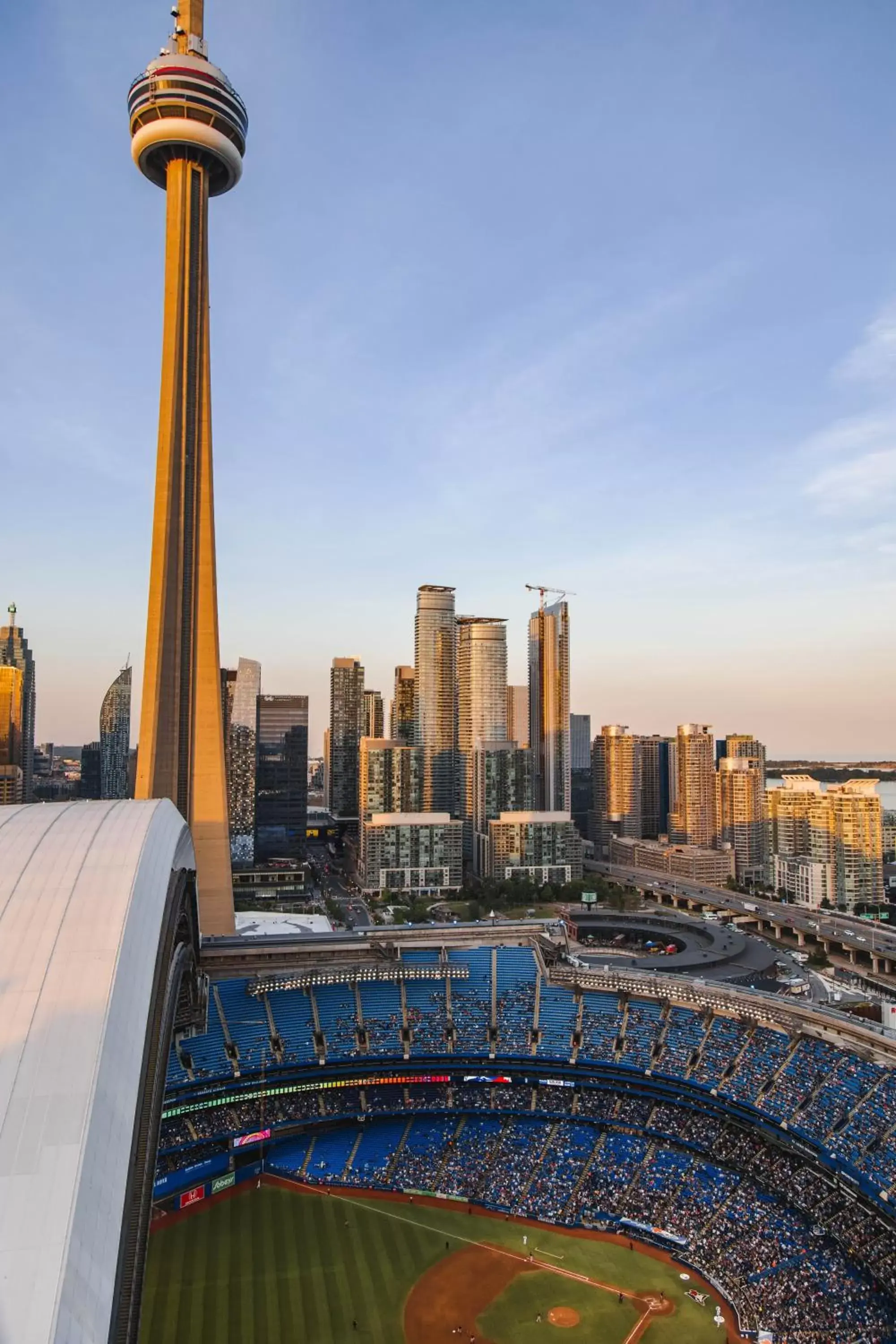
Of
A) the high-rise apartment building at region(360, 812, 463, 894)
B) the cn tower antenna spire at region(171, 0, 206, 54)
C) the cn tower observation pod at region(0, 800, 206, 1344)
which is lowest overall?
the high-rise apartment building at region(360, 812, 463, 894)

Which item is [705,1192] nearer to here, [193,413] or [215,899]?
[215,899]

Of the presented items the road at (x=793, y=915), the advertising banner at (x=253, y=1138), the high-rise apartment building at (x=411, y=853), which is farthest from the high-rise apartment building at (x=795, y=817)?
the advertising banner at (x=253, y=1138)

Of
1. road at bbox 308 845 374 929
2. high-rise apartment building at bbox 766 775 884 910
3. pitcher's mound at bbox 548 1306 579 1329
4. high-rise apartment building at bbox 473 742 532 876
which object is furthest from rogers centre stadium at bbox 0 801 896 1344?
high-rise apartment building at bbox 473 742 532 876

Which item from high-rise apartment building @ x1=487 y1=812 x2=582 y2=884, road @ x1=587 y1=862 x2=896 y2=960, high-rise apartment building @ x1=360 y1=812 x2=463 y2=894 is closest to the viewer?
road @ x1=587 y1=862 x2=896 y2=960

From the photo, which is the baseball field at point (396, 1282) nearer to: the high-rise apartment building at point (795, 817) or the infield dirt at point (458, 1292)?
the infield dirt at point (458, 1292)

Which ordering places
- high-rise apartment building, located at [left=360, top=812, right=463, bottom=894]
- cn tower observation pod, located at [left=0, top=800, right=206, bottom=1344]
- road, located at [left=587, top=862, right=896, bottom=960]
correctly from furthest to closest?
high-rise apartment building, located at [left=360, top=812, right=463, bottom=894], road, located at [left=587, top=862, right=896, bottom=960], cn tower observation pod, located at [left=0, top=800, right=206, bottom=1344]

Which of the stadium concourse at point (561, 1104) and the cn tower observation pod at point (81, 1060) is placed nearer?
the cn tower observation pod at point (81, 1060)

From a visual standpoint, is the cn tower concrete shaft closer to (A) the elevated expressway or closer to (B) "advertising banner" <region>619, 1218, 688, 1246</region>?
(B) "advertising banner" <region>619, 1218, 688, 1246</region>
